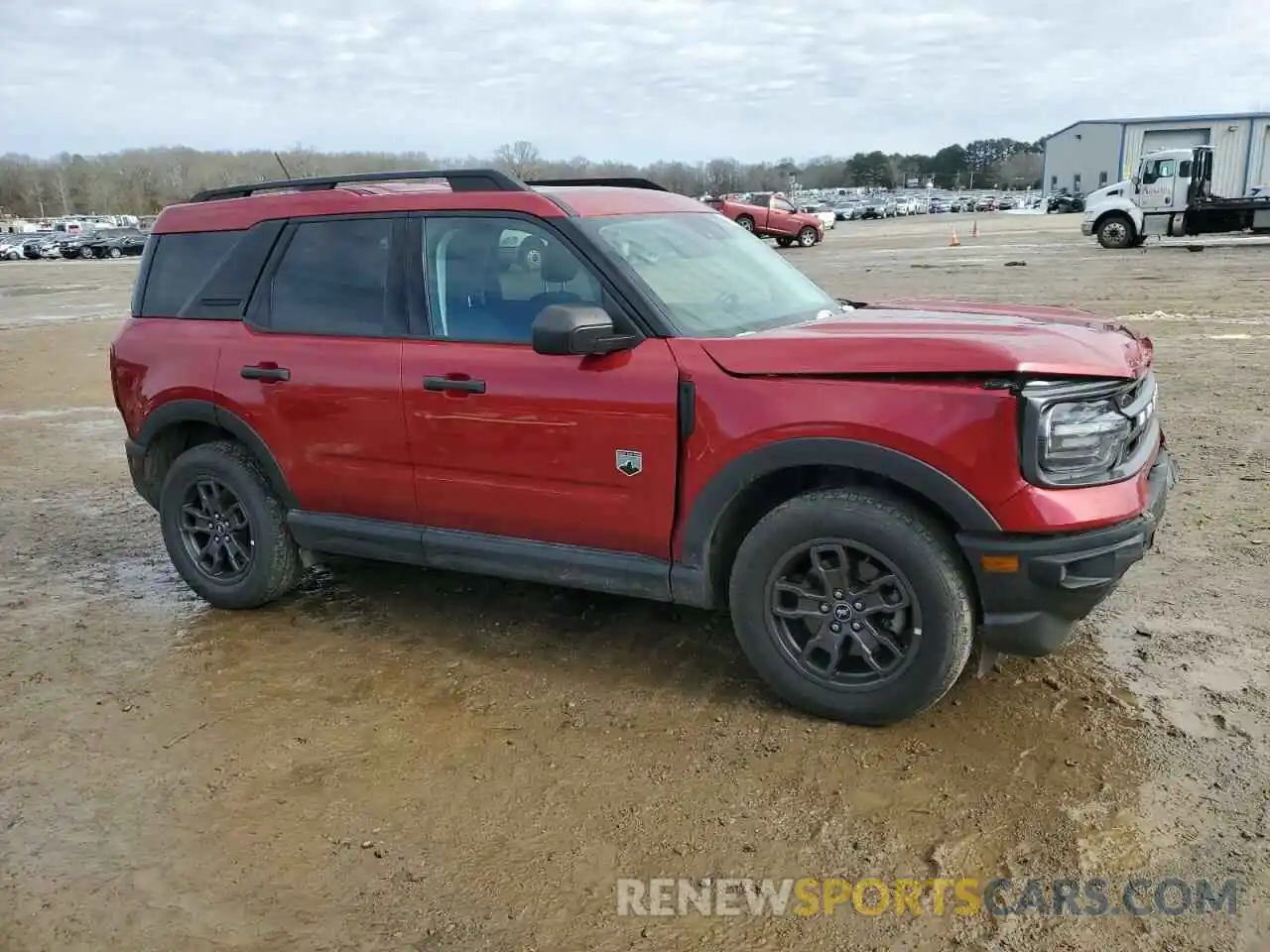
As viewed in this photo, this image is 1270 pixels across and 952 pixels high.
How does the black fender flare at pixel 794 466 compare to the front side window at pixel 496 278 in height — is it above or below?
below

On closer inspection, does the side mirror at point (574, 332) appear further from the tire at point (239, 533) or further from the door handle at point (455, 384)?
the tire at point (239, 533)

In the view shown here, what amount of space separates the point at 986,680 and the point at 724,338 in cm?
166

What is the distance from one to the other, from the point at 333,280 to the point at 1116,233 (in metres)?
28.1

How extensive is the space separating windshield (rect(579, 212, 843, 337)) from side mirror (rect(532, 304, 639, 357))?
10.1 inches

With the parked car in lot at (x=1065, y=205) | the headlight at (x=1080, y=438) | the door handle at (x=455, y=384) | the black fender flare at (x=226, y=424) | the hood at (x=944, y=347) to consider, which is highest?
the parked car in lot at (x=1065, y=205)

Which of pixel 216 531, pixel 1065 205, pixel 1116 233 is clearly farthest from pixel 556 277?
pixel 1065 205

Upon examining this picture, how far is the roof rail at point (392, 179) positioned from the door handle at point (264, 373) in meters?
0.90

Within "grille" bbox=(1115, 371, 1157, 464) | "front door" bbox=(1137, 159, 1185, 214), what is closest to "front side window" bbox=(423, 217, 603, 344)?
"grille" bbox=(1115, 371, 1157, 464)

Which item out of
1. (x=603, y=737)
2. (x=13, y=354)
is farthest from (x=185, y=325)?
(x=13, y=354)

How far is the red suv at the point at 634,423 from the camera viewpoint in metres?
3.18

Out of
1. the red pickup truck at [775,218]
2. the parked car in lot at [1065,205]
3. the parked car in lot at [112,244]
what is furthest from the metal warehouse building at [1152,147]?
the parked car in lot at [112,244]

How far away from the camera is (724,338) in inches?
142

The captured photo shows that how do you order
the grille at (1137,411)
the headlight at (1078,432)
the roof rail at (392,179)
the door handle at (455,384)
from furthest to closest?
the roof rail at (392,179) → the door handle at (455,384) → the grille at (1137,411) → the headlight at (1078,432)

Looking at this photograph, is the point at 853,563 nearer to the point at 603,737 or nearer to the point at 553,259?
the point at 603,737
